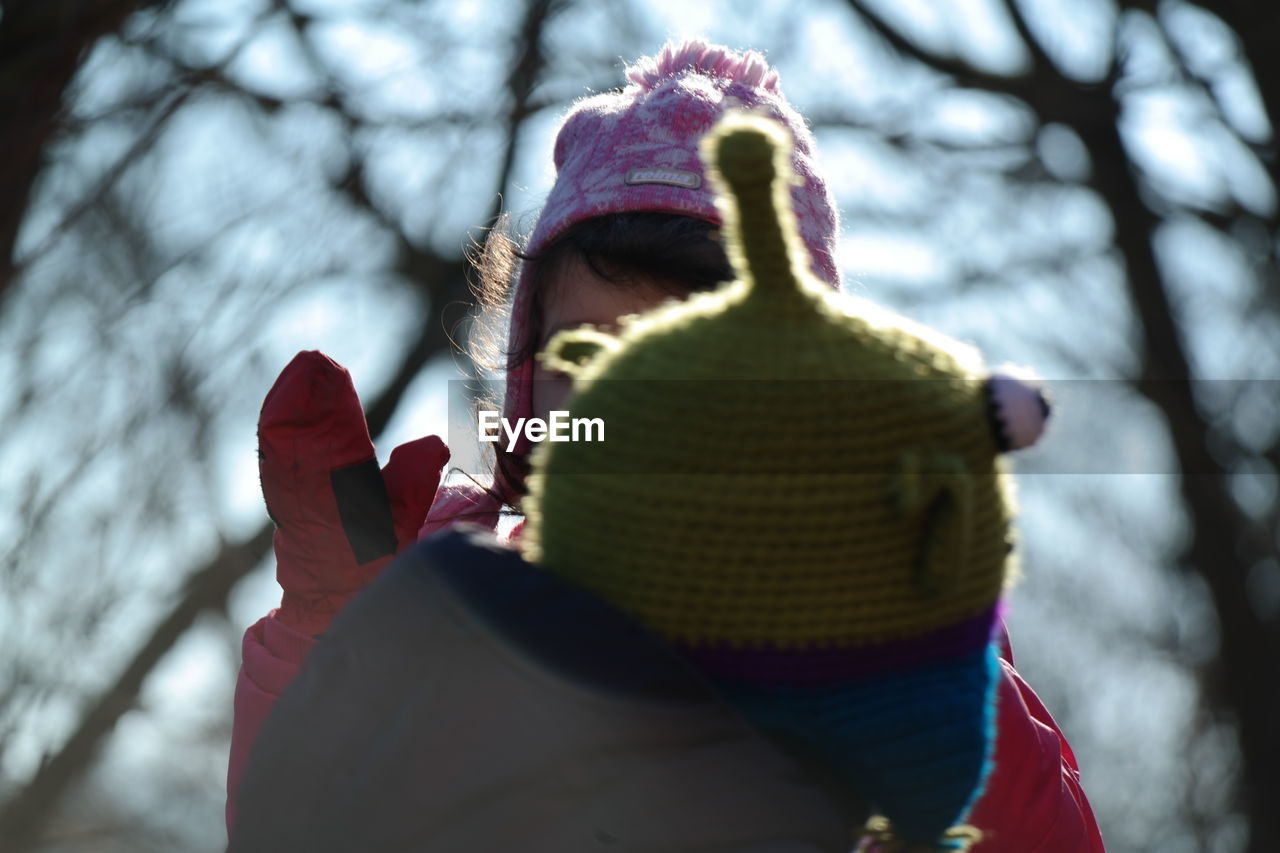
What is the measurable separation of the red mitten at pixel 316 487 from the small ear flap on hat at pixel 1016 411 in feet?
2.63

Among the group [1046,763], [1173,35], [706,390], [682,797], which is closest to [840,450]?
[706,390]

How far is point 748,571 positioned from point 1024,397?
0.20 metres

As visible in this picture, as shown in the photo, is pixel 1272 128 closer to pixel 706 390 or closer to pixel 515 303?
pixel 515 303

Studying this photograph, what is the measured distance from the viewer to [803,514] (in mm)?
659

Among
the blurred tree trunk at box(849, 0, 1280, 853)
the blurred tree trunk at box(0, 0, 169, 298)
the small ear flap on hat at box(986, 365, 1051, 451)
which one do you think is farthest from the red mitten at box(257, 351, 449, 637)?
the blurred tree trunk at box(849, 0, 1280, 853)

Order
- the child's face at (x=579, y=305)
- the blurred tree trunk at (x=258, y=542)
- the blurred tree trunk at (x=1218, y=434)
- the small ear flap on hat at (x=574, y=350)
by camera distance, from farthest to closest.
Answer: the blurred tree trunk at (x=1218, y=434) → the blurred tree trunk at (x=258, y=542) → the child's face at (x=579, y=305) → the small ear flap on hat at (x=574, y=350)

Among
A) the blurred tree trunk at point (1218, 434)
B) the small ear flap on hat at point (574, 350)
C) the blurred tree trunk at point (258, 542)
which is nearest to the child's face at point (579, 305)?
the small ear flap on hat at point (574, 350)

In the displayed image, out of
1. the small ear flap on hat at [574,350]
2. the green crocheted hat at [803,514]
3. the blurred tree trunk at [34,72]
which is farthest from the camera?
the blurred tree trunk at [34,72]

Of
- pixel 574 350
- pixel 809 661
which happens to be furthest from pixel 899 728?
pixel 574 350

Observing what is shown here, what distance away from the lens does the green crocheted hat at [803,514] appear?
660mm

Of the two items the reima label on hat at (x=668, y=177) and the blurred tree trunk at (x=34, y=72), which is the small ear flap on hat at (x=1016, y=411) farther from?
the blurred tree trunk at (x=34, y=72)

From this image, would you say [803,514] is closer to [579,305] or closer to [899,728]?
[899,728]

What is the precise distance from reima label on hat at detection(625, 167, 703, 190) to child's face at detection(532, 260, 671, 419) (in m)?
0.12

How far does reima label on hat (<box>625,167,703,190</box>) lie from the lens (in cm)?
135
